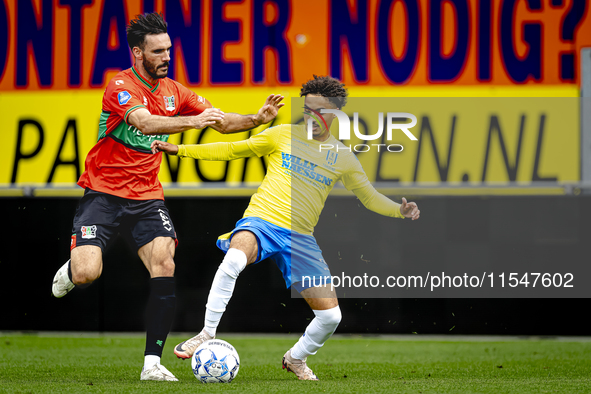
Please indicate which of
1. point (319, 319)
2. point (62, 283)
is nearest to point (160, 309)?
point (62, 283)

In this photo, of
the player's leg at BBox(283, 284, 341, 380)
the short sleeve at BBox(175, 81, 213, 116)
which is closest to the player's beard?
the short sleeve at BBox(175, 81, 213, 116)

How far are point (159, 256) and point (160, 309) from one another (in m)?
0.35

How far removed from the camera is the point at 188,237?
7.17 m

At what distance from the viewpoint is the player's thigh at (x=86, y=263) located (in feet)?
16.5

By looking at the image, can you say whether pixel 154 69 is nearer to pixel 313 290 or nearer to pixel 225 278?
pixel 225 278

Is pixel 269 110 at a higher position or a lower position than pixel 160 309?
higher

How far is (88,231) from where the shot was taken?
5086 mm

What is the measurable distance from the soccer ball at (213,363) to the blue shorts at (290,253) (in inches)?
24.4

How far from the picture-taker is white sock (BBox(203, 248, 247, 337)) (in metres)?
4.84

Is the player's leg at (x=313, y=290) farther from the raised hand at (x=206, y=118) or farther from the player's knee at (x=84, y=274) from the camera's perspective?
the player's knee at (x=84, y=274)

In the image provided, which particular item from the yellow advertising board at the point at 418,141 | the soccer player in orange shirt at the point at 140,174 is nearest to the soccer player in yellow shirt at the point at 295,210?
the soccer player in orange shirt at the point at 140,174

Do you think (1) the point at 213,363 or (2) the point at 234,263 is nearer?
(1) the point at 213,363

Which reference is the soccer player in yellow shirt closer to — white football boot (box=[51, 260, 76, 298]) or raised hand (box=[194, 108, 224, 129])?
raised hand (box=[194, 108, 224, 129])

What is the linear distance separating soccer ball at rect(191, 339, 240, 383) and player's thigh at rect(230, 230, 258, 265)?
0.61m
